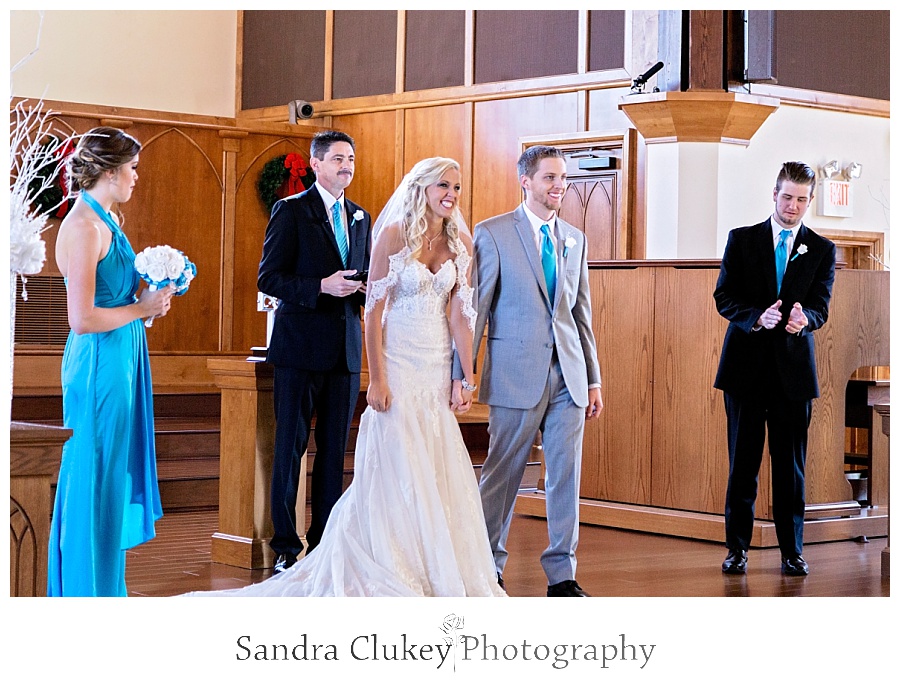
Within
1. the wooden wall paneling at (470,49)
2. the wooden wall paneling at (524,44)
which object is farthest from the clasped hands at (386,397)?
the wooden wall paneling at (470,49)

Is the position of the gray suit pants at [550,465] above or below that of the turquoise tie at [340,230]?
below

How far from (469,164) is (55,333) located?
3.69m

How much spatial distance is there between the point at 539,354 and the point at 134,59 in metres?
8.65

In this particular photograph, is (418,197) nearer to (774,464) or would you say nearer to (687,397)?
(774,464)

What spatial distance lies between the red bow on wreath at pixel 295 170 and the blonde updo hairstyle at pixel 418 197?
6083 mm

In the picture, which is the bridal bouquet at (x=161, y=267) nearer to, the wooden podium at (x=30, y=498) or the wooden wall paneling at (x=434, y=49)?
the wooden podium at (x=30, y=498)

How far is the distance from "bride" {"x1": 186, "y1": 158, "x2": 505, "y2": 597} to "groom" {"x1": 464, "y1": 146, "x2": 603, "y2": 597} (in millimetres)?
244

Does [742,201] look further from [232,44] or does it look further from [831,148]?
[232,44]

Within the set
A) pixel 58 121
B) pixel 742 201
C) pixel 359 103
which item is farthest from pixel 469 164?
pixel 58 121

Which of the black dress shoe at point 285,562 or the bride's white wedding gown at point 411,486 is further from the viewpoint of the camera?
the black dress shoe at point 285,562

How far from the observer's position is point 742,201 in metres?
9.22

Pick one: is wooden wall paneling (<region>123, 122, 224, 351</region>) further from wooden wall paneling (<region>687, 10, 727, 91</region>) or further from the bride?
the bride

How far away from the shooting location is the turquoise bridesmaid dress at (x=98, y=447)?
407 cm

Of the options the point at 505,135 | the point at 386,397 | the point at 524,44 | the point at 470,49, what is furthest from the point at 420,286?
the point at 470,49
